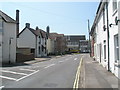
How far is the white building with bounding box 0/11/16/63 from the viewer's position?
25.1 meters

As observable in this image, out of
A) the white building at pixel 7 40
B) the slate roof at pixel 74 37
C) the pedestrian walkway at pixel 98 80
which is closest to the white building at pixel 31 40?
→ the white building at pixel 7 40

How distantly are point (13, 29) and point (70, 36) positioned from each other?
10344cm

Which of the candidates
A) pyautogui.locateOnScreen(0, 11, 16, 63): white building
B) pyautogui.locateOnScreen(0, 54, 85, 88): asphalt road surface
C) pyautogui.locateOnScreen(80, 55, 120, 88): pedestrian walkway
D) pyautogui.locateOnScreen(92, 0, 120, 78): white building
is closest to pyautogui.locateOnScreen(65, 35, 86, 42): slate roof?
pyautogui.locateOnScreen(0, 11, 16, 63): white building

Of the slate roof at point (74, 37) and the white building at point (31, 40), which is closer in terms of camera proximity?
the white building at point (31, 40)

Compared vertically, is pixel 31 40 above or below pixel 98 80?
above

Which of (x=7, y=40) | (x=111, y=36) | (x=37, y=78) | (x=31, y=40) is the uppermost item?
(x=31, y=40)

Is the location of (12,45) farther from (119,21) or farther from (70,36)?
(70,36)

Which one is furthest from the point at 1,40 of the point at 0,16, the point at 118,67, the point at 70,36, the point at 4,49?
the point at 70,36

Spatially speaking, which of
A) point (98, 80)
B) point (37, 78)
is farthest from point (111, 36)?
point (37, 78)

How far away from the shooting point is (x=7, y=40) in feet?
83.8

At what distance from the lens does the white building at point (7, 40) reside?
2514cm

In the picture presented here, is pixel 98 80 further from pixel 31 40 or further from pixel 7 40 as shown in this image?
pixel 31 40

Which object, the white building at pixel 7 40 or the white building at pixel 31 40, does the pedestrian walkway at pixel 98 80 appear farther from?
the white building at pixel 31 40

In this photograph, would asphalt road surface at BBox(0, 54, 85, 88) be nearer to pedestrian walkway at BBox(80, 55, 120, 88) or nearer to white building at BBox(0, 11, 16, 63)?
pedestrian walkway at BBox(80, 55, 120, 88)
